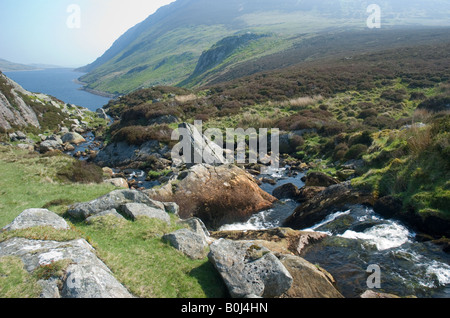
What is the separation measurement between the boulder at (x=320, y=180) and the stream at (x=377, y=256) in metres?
5.85

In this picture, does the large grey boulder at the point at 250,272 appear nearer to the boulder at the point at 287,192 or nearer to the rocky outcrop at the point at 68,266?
the rocky outcrop at the point at 68,266

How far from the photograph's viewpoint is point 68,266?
7875 millimetres

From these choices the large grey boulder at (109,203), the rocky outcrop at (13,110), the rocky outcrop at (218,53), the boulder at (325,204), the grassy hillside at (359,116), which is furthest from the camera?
the rocky outcrop at (218,53)

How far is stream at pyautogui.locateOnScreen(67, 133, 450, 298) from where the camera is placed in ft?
35.0

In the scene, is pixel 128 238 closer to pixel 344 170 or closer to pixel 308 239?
pixel 308 239

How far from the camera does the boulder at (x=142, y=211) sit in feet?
44.4

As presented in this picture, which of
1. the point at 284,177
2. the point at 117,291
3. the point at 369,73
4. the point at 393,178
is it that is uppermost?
the point at 369,73

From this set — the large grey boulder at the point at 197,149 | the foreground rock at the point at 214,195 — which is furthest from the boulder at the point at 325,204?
the large grey boulder at the point at 197,149

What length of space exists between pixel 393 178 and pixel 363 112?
2619 centimetres

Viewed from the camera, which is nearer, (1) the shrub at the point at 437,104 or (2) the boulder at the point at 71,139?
(1) the shrub at the point at 437,104

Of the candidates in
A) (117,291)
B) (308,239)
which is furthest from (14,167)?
(308,239)

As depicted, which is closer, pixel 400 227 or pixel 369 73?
pixel 400 227

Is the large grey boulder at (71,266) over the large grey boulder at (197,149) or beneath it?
over

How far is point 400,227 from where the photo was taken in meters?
14.7
